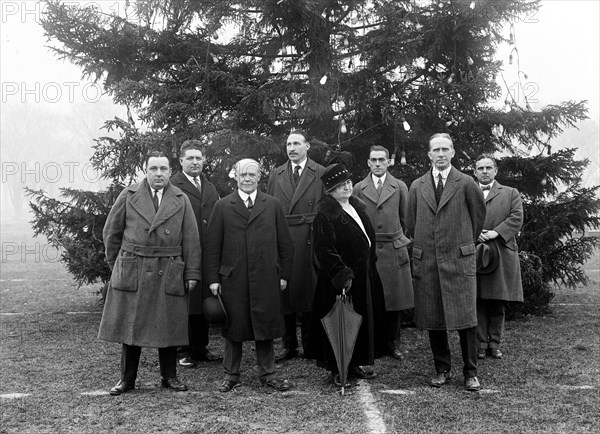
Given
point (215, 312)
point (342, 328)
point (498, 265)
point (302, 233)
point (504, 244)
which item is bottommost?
point (342, 328)

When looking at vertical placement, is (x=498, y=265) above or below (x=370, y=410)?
above

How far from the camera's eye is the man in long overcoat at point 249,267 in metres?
5.64

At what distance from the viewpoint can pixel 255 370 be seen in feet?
21.2

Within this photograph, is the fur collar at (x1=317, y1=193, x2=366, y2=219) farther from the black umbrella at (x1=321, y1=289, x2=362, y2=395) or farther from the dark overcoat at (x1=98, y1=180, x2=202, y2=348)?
the dark overcoat at (x1=98, y1=180, x2=202, y2=348)

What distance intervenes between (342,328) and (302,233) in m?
1.45

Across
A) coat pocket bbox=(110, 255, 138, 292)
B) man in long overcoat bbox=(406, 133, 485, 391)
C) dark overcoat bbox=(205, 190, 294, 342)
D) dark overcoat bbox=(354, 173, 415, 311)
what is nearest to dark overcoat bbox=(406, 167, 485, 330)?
man in long overcoat bbox=(406, 133, 485, 391)

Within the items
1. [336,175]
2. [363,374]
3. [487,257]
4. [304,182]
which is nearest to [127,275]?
[336,175]

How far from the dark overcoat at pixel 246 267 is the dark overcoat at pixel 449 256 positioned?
48.2 inches

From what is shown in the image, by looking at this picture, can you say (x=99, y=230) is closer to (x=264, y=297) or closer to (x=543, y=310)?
(x=264, y=297)


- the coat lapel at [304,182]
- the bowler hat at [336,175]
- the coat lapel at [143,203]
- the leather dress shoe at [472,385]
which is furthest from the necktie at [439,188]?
the coat lapel at [143,203]

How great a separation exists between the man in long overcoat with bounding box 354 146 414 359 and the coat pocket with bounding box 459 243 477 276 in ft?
4.57

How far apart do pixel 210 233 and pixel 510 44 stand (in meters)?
5.07

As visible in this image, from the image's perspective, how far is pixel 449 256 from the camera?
18.9 feet

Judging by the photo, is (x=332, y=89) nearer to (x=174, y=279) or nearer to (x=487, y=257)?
(x=487, y=257)
